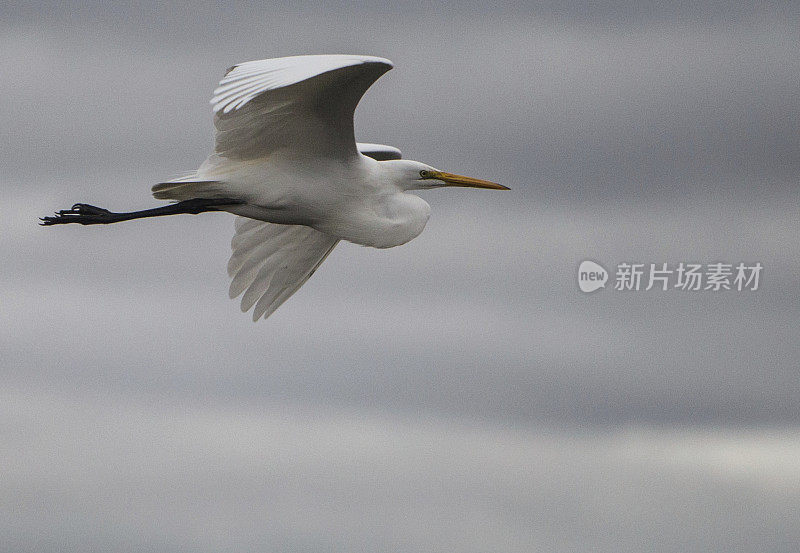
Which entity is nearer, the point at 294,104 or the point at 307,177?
the point at 294,104

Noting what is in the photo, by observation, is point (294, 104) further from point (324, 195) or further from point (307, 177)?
point (324, 195)

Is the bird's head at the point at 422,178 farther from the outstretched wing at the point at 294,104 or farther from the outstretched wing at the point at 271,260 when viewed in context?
the outstretched wing at the point at 271,260

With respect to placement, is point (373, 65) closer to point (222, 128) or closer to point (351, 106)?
point (351, 106)

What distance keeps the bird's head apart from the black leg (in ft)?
6.65

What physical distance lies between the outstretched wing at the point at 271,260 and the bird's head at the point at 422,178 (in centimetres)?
187

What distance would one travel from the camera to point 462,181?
20078 millimetres

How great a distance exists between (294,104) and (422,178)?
267 centimetres

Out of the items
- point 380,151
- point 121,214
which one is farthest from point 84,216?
point 380,151

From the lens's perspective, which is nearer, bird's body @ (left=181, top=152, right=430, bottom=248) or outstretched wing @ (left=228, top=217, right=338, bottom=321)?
bird's body @ (left=181, top=152, right=430, bottom=248)

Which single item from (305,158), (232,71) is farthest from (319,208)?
(232,71)

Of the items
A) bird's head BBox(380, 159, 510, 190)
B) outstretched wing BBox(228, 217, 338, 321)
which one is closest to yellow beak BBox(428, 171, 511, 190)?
bird's head BBox(380, 159, 510, 190)

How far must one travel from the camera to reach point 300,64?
51.4ft

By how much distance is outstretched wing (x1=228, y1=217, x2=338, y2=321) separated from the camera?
69.7 ft

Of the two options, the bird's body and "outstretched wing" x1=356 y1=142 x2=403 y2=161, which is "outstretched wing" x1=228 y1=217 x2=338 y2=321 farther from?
the bird's body
